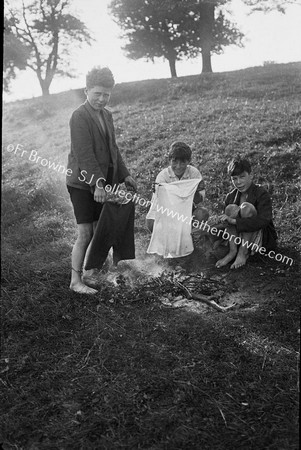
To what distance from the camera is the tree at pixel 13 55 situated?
92.0 ft

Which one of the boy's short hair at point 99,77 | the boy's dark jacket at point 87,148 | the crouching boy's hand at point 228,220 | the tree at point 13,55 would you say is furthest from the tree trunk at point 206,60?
the boy's short hair at point 99,77

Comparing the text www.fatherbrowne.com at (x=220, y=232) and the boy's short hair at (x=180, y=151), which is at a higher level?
the boy's short hair at (x=180, y=151)

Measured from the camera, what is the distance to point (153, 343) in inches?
119

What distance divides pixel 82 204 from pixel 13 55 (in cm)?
2880

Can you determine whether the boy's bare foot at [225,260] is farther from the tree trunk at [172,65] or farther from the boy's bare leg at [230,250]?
the tree trunk at [172,65]

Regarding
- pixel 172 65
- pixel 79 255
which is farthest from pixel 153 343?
pixel 172 65

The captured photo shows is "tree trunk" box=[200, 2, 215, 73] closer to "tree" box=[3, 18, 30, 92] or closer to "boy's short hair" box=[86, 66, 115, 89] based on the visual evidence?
"tree" box=[3, 18, 30, 92]

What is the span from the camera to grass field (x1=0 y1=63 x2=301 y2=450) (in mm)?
2250

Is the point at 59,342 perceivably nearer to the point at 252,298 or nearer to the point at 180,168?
the point at 252,298

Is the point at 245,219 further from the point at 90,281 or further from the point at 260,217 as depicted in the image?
the point at 90,281

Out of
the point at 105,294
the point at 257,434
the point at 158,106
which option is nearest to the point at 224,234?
the point at 105,294

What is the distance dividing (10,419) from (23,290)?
1816mm

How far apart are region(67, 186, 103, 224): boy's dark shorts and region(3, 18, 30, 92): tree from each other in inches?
1041

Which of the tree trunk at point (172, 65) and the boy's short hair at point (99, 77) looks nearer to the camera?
the boy's short hair at point (99, 77)
